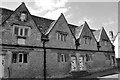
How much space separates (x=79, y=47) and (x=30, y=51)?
860cm

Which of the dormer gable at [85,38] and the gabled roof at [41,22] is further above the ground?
the gabled roof at [41,22]

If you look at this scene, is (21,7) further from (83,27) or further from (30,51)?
(83,27)

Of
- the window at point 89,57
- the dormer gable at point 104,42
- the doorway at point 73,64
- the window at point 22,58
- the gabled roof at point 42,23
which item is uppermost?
the gabled roof at point 42,23

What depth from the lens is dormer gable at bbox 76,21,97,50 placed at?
1981 centimetres

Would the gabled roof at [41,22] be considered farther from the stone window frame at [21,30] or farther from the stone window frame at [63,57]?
the stone window frame at [63,57]

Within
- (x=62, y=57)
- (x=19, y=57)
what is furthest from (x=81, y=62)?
(x=19, y=57)

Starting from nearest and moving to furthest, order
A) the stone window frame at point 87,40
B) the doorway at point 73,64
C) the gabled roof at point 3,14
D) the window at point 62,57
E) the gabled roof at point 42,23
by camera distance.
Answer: the gabled roof at point 3,14 → the window at point 62,57 → the gabled roof at point 42,23 → the doorway at point 73,64 → the stone window frame at point 87,40

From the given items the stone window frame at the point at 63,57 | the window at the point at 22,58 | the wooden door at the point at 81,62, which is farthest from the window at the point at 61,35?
the window at the point at 22,58

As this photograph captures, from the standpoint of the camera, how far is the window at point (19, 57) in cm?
1299

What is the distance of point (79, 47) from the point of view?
19234 millimetres

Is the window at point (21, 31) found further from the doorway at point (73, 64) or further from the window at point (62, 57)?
the doorway at point (73, 64)

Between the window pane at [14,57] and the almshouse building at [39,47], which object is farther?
the window pane at [14,57]

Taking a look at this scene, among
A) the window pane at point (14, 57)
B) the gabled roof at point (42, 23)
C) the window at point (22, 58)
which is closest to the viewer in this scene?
the window pane at point (14, 57)

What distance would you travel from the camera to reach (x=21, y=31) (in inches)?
549
